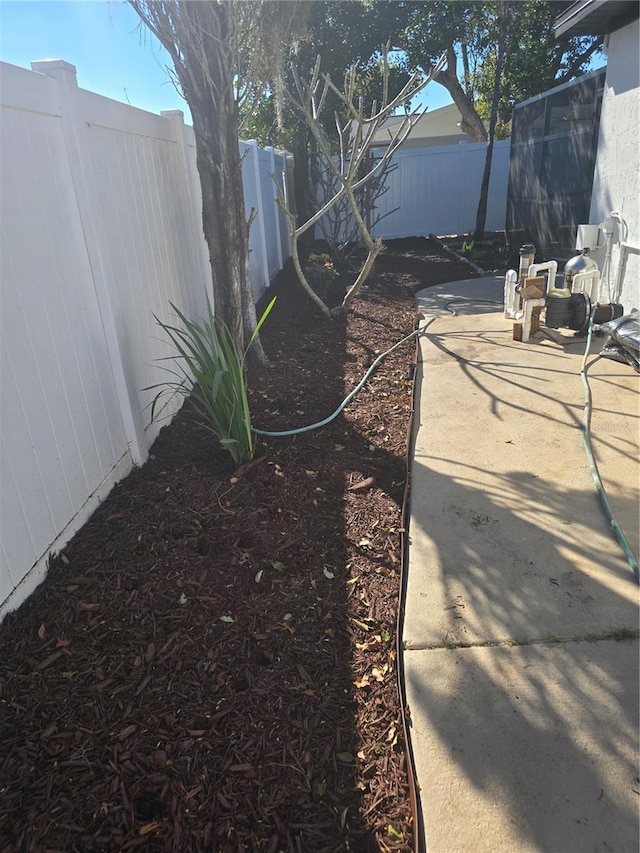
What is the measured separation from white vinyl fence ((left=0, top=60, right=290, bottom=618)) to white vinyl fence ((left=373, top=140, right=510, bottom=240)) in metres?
10.8

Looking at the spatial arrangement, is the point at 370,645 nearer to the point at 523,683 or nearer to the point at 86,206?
the point at 523,683

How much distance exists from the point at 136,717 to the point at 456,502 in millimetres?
1876

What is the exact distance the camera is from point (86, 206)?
111 inches

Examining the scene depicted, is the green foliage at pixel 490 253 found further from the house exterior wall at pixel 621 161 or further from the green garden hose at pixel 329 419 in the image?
the green garden hose at pixel 329 419

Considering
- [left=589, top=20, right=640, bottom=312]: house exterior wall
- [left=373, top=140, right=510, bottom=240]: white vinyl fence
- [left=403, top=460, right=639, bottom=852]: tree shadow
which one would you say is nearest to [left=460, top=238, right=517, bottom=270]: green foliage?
[left=373, top=140, right=510, bottom=240]: white vinyl fence

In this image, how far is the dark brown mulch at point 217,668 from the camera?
5.38 ft

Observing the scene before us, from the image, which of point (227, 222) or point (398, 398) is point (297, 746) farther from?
point (227, 222)

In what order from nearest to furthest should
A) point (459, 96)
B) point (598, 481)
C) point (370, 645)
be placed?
point (370, 645)
point (598, 481)
point (459, 96)

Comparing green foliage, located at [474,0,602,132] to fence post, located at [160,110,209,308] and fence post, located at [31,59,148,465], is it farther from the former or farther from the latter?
fence post, located at [31,59,148,465]

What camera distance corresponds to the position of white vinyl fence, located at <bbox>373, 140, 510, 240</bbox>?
13.7 meters

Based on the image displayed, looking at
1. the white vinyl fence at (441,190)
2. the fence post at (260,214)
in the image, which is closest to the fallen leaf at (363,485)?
the fence post at (260,214)

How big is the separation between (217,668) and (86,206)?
2176 mm

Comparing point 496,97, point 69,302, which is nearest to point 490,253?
point 496,97

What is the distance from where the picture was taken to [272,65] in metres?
4.76
